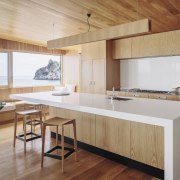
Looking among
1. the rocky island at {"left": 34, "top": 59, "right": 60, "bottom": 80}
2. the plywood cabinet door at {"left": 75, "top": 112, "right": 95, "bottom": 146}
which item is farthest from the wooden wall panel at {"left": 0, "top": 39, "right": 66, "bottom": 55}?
the plywood cabinet door at {"left": 75, "top": 112, "right": 95, "bottom": 146}

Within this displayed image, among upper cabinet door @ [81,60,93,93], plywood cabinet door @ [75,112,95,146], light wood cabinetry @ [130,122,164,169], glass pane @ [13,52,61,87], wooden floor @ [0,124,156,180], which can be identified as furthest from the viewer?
glass pane @ [13,52,61,87]

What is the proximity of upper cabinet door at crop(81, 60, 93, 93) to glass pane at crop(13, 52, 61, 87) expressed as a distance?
2.06 m

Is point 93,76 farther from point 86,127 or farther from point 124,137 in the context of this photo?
point 124,137

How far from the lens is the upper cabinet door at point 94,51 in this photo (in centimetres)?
496

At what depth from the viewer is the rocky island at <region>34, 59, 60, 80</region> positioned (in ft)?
22.4

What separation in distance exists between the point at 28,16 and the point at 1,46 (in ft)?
8.20

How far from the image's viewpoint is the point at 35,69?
6.72m

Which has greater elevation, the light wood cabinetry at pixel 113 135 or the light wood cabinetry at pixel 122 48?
the light wood cabinetry at pixel 122 48

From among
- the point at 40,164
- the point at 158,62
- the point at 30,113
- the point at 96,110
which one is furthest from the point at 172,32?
the point at 40,164

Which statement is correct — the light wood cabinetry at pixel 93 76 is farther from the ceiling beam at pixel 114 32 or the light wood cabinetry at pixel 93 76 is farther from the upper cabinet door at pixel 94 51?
the ceiling beam at pixel 114 32

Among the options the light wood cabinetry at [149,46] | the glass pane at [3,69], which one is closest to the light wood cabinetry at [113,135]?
the light wood cabinetry at [149,46]

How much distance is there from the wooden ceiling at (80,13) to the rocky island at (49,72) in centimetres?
268

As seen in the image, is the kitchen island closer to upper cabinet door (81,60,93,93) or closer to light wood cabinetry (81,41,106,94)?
light wood cabinetry (81,41,106,94)

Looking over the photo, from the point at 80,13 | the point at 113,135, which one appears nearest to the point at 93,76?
the point at 80,13
